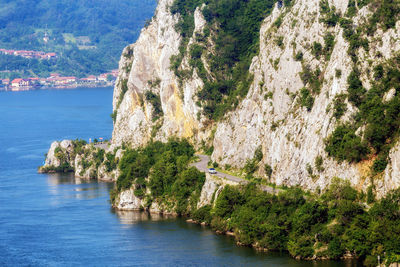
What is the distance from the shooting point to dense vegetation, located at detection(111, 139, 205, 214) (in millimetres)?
102812

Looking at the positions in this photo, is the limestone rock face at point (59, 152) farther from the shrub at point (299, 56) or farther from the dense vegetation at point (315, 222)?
the shrub at point (299, 56)

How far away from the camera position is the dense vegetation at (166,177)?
102812 millimetres

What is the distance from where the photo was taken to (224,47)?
414 feet

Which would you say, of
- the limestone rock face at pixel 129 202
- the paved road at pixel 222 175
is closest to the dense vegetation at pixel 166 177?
the limestone rock face at pixel 129 202

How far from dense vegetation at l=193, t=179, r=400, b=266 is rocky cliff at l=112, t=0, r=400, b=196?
7.65ft

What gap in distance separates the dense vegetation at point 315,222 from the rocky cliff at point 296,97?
2.33 m

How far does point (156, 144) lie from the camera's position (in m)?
127

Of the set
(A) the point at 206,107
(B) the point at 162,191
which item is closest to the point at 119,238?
(B) the point at 162,191

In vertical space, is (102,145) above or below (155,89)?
below

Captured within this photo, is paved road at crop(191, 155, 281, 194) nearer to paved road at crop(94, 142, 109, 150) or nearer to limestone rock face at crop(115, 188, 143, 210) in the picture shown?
limestone rock face at crop(115, 188, 143, 210)

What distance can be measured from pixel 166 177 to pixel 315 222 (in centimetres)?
3080

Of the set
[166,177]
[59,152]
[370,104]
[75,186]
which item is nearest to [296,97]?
[370,104]

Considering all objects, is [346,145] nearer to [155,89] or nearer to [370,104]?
[370,104]

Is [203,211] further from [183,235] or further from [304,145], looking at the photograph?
[304,145]
